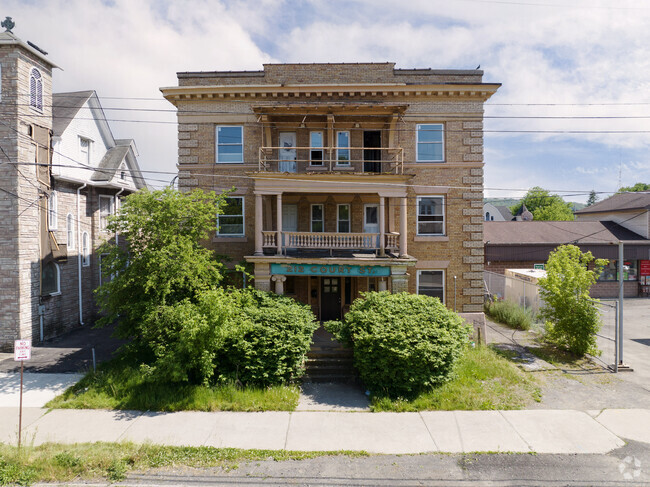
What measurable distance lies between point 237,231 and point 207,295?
19.9 ft

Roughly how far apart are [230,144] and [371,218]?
278 inches

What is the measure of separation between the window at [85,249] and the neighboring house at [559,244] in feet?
78.1

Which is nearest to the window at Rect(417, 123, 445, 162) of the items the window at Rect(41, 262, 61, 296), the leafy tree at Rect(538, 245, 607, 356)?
the leafy tree at Rect(538, 245, 607, 356)

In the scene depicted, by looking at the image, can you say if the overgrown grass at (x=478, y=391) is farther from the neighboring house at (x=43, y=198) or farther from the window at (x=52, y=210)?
the window at (x=52, y=210)

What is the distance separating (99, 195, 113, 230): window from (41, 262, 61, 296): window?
13.0 feet

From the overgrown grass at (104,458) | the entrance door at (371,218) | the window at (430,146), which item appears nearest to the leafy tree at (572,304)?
the window at (430,146)

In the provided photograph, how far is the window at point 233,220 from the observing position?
52.7 ft

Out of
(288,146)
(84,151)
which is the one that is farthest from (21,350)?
(84,151)

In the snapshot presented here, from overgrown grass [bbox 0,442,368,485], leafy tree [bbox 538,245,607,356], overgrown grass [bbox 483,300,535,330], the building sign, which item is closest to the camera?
overgrown grass [bbox 0,442,368,485]

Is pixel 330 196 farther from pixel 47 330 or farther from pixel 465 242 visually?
pixel 47 330

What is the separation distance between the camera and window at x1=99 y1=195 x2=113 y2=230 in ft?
65.8

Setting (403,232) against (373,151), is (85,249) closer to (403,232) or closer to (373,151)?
(373,151)

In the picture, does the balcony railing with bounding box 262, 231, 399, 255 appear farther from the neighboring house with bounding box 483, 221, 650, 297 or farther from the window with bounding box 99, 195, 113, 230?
the neighboring house with bounding box 483, 221, 650, 297

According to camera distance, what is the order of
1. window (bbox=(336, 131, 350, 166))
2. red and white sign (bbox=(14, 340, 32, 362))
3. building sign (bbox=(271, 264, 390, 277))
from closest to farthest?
red and white sign (bbox=(14, 340, 32, 362)), building sign (bbox=(271, 264, 390, 277)), window (bbox=(336, 131, 350, 166))
